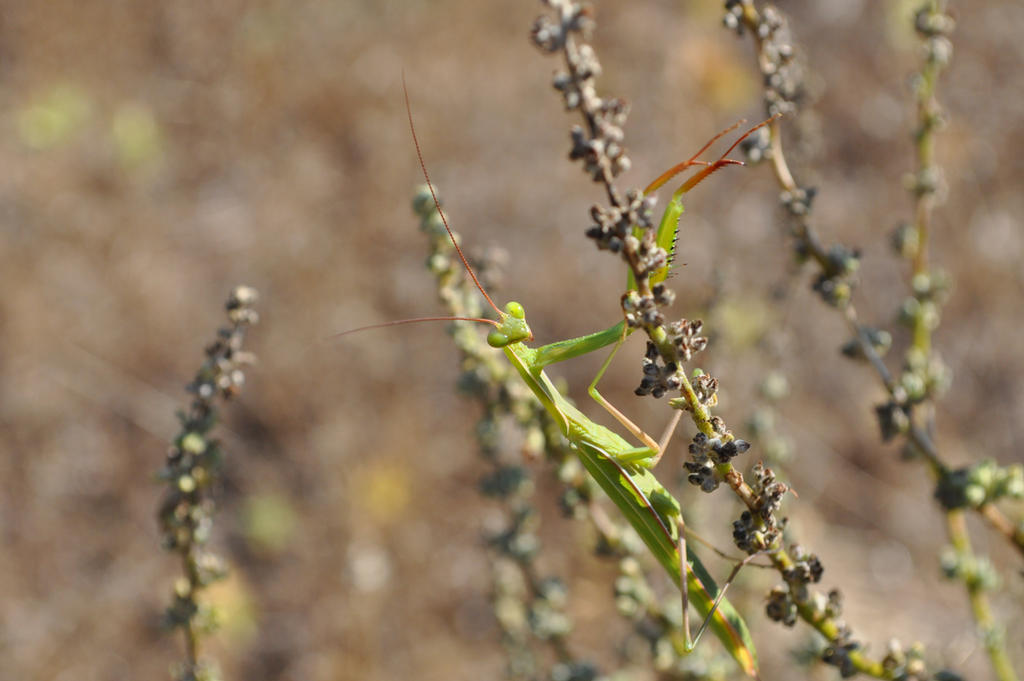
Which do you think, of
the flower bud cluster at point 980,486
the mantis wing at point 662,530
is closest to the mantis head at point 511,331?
the mantis wing at point 662,530

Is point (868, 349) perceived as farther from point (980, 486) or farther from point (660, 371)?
point (660, 371)

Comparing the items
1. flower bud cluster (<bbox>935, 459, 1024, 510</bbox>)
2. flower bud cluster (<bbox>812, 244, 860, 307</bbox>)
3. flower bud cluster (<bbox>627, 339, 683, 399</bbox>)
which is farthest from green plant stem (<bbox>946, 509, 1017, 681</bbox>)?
flower bud cluster (<bbox>627, 339, 683, 399</bbox>)

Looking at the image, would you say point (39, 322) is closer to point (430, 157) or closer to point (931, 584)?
point (430, 157)

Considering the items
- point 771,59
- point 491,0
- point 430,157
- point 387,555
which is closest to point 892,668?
point 771,59

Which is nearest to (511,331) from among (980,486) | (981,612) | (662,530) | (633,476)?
(633,476)

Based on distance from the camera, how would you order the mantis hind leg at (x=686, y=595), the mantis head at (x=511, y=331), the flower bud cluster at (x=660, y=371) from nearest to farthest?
the flower bud cluster at (x=660, y=371), the mantis hind leg at (x=686, y=595), the mantis head at (x=511, y=331)

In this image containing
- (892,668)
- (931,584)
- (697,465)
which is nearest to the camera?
(697,465)

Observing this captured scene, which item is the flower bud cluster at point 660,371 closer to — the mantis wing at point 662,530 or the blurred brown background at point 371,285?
the mantis wing at point 662,530

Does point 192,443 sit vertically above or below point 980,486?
below
